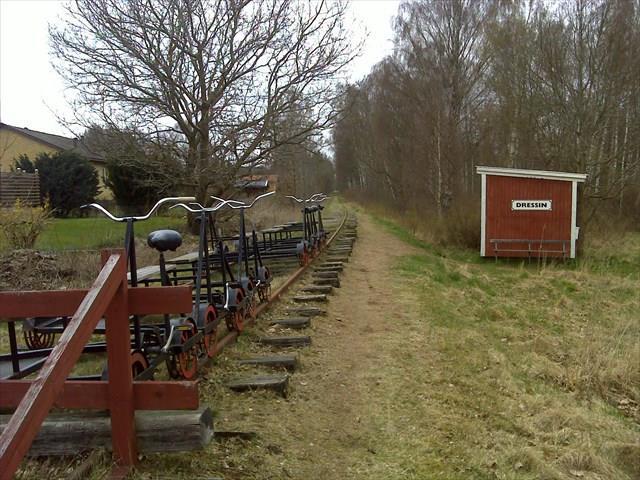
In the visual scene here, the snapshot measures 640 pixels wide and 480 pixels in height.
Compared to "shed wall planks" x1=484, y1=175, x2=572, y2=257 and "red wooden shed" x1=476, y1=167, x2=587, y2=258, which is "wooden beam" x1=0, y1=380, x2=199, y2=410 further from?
"shed wall planks" x1=484, y1=175, x2=572, y2=257

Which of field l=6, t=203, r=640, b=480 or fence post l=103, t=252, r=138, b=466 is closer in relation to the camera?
fence post l=103, t=252, r=138, b=466

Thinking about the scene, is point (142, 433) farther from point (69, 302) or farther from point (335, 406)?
point (335, 406)

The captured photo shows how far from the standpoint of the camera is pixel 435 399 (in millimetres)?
4902

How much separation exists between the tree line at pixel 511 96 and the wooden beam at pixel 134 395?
16.1 metres

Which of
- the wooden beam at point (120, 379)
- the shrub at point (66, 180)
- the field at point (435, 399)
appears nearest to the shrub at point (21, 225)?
the field at point (435, 399)

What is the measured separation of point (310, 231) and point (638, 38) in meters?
13.8

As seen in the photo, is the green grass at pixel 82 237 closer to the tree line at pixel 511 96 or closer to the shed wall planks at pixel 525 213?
the tree line at pixel 511 96

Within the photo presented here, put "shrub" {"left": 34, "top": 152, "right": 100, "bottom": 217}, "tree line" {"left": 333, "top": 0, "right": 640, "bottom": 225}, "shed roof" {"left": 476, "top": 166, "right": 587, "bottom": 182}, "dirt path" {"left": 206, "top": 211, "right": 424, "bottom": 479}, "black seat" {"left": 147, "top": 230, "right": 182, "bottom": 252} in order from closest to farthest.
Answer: "dirt path" {"left": 206, "top": 211, "right": 424, "bottom": 479} → "black seat" {"left": 147, "top": 230, "right": 182, "bottom": 252} → "shed roof" {"left": 476, "top": 166, "right": 587, "bottom": 182} → "tree line" {"left": 333, "top": 0, "right": 640, "bottom": 225} → "shrub" {"left": 34, "top": 152, "right": 100, "bottom": 217}

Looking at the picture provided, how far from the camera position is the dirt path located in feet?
11.8

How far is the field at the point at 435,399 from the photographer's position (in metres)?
3.66

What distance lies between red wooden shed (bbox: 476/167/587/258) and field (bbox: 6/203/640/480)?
6.63 metres

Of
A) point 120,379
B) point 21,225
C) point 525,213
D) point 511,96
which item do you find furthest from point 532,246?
point 120,379

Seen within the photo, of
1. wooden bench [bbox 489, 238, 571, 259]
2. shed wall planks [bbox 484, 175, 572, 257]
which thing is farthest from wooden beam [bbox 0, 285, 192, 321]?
wooden bench [bbox 489, 238, 571, 259]

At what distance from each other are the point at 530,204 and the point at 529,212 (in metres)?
0.23
